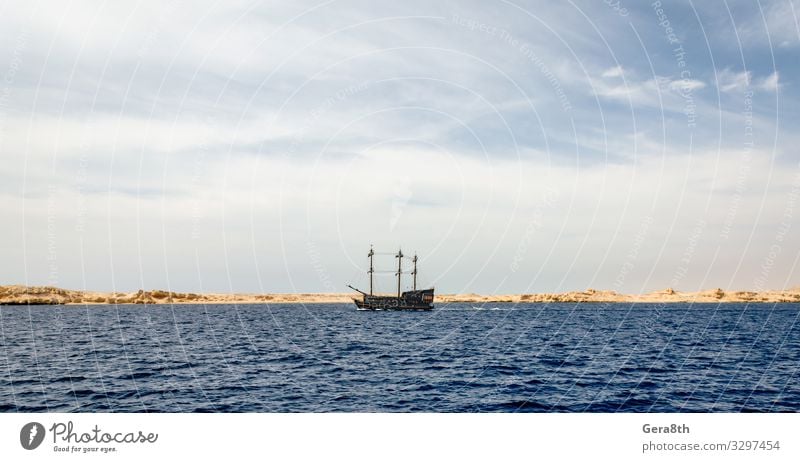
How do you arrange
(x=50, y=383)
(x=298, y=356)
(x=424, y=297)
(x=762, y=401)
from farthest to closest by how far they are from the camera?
(x=424, y=297) < (x=298, y=356) < (x=50, y=383) < (x=762, y=401)

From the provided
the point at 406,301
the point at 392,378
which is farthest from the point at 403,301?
the point at 392,378

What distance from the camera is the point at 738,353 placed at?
164ft

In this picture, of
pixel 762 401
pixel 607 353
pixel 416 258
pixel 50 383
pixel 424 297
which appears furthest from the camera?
pixel 416 258

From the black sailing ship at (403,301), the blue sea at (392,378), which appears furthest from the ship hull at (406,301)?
the blue sea at (392,378)

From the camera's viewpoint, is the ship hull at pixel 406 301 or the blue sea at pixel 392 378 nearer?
the blue sea at pixel 392 378

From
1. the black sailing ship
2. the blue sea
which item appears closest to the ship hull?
the black sailing ship

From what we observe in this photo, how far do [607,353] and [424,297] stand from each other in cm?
11959

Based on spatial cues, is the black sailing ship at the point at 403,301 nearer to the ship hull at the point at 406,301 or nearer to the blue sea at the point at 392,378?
the ship hull at the point at 406,301

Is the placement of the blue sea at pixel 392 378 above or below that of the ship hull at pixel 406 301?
above

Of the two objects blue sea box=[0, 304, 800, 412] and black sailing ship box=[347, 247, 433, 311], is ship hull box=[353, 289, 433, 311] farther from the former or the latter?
blue sea box=[0, 304, 800, 412]
